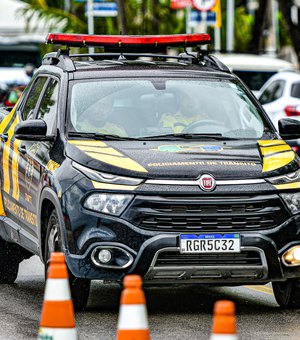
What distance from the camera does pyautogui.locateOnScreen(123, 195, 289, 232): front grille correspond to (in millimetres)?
9016

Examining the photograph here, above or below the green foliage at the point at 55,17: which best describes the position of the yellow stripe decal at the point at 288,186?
above

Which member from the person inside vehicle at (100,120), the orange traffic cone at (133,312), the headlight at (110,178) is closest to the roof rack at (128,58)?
the person inside vehicle at (100,120)

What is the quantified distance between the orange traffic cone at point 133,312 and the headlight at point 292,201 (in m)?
3.16

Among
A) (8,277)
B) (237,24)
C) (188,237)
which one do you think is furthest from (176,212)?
(237,24)

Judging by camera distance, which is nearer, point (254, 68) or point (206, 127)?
point (206, 127)

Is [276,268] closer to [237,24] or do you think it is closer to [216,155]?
[216,155]

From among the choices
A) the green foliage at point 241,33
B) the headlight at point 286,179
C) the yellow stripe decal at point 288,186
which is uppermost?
the headlight at point 286,179

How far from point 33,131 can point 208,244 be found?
168 cm

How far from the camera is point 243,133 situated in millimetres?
10219

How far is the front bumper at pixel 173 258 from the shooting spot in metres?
8.98

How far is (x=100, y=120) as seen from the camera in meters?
10.1

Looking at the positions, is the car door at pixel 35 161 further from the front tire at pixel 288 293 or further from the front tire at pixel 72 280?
the front tire at pixel 288 293

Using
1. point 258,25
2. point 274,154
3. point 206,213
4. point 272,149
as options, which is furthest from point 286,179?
point 258,25

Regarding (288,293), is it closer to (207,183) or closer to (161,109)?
(207,183)
